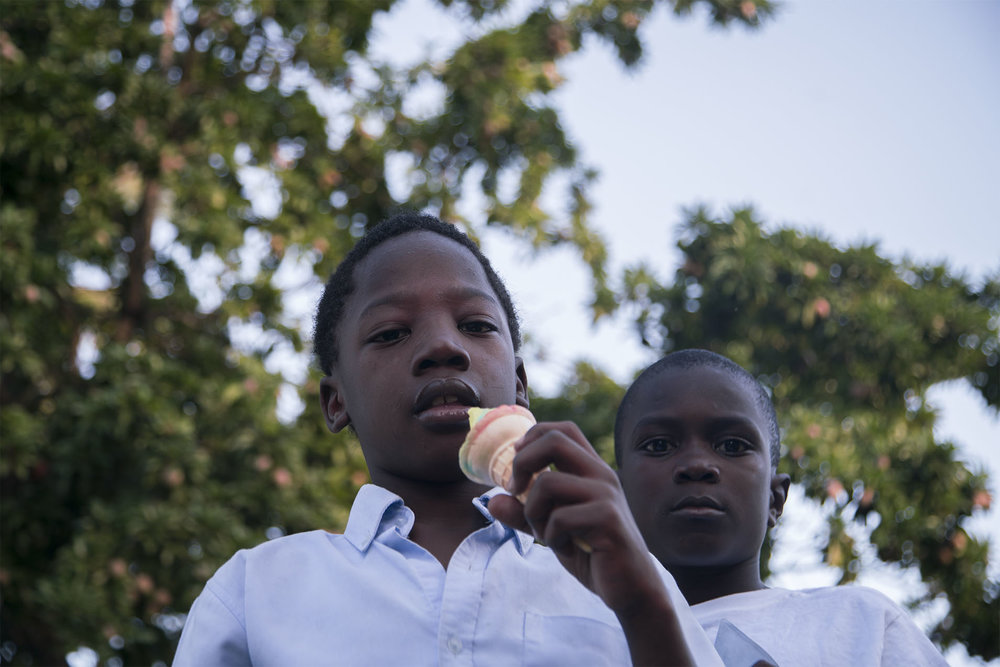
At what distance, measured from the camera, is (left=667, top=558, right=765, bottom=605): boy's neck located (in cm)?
293

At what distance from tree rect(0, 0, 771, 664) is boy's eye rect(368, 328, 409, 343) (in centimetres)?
441

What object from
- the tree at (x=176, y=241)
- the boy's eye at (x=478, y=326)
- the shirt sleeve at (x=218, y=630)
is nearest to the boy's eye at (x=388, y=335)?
the boy's eye at (x=478, y=326)

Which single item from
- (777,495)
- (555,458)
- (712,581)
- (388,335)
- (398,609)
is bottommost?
(712,581)

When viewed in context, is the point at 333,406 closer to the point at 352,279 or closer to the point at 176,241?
the point at 352,279

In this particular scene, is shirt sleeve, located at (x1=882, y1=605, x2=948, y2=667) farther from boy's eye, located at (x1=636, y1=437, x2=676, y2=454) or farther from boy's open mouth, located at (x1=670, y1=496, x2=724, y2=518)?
boy's eye, located at (x1=636, y1=437, x2=676, y2=454)

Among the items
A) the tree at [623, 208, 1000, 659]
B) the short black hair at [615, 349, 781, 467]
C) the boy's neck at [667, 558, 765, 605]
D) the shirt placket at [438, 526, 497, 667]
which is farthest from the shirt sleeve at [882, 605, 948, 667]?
the tree at [623, 208, 1000, 659]

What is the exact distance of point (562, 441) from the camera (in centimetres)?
152

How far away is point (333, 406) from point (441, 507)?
15.6 inches

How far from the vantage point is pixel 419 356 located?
2033mm

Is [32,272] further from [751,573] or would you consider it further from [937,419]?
[937,419]

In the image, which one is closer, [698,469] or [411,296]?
[411,296]

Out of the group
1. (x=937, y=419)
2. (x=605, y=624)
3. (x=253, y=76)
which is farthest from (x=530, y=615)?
(x=253, y=76)

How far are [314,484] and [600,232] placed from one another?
11.0 ft

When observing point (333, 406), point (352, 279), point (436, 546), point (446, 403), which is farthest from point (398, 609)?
point (352, 279)
